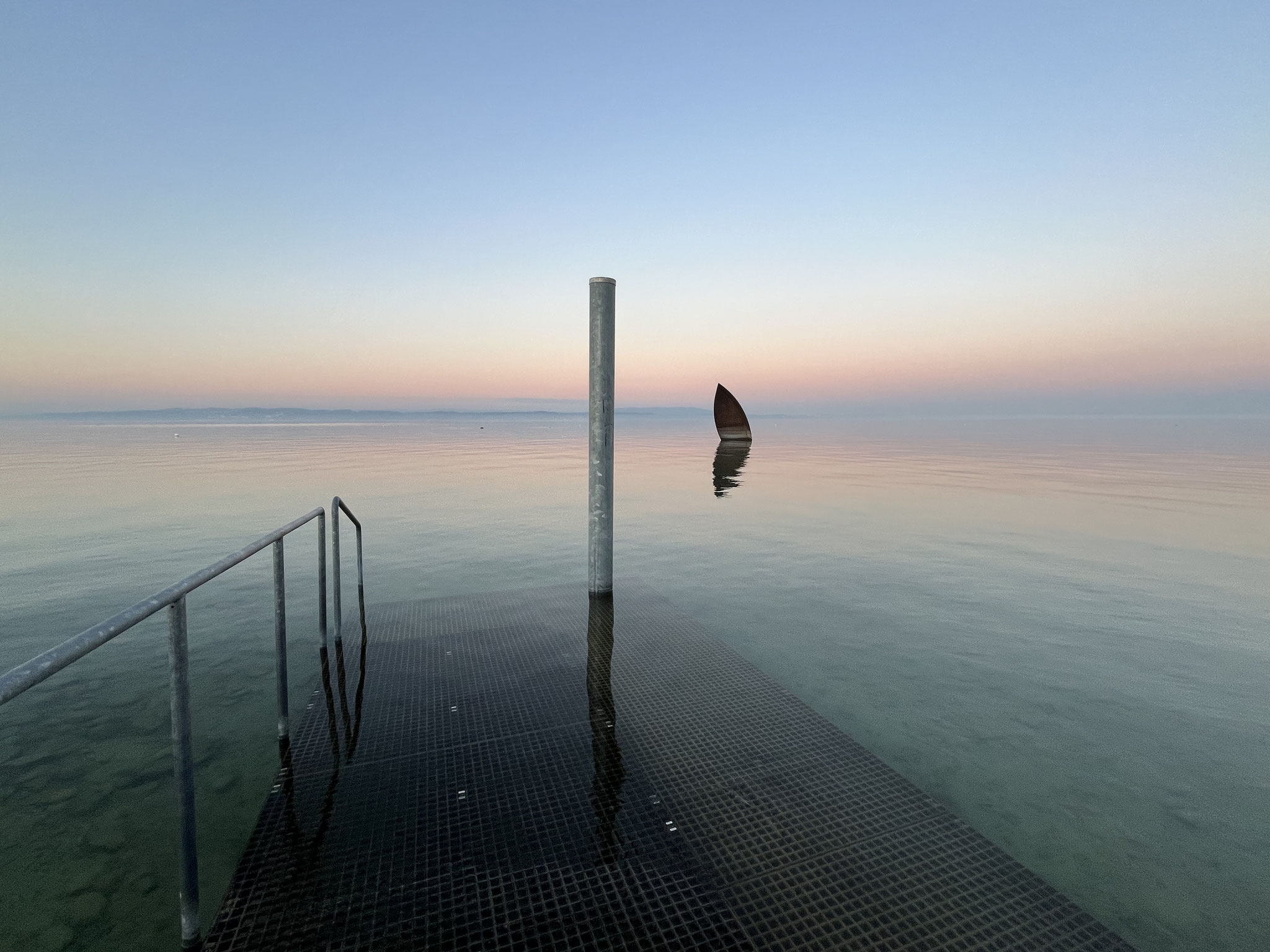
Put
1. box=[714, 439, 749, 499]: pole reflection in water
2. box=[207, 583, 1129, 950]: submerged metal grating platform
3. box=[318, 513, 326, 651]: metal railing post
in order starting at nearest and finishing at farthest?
box=[207, 583, 1129, 950]: submerged metal grating platform
box=[318, 513, 326, 651]: metal railing post
box=[714, 439, 749, 499]: pole reflection in water

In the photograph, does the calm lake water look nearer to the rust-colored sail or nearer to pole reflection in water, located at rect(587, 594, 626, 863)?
pole reflection in water, located at rect(587, 594, 626, 863)

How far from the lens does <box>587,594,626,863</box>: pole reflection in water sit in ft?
8.99

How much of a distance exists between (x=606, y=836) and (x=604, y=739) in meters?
0.85

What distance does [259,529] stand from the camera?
35.4 ft

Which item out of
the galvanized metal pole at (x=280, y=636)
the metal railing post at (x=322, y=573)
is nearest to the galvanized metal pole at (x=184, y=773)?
the galvanized metal pole at (x=280, y=636)

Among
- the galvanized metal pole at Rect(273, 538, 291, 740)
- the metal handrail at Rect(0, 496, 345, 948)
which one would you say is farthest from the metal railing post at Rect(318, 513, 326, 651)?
the metal handrail at Rect(0, 496, 345, 948)

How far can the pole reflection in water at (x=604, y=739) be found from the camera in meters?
2.74

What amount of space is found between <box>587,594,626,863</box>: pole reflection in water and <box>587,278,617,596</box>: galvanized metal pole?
707 mm

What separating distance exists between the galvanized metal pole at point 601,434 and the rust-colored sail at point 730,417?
36.7m

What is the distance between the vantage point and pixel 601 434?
5.96 metres

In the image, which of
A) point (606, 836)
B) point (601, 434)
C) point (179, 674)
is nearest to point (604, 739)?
point (606, 836)

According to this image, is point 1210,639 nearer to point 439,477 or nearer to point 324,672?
point 324,672

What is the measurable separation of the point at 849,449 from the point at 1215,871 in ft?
115

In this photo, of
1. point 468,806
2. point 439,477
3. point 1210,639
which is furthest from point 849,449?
point 468,806
